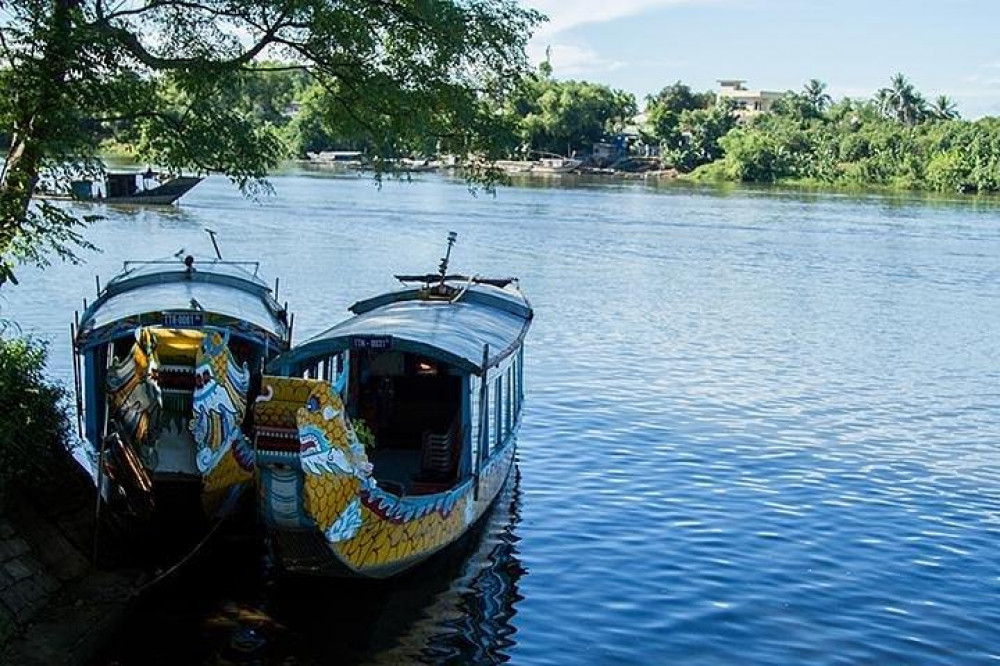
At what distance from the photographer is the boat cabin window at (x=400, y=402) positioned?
17188mm

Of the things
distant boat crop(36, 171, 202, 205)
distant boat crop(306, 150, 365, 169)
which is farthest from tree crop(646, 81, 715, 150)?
distant boat crop(36, 171, 202, 205)

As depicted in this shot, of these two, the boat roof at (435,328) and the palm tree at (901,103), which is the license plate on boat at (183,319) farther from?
the palm tree at (901,103)

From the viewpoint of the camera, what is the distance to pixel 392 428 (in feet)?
58.0

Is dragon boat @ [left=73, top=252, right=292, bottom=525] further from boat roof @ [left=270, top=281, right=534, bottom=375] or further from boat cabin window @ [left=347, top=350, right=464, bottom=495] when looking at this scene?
boat cabin window @ [left=347, top=350, right=464, bottom=495]

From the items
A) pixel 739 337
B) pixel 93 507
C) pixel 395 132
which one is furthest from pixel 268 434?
pixel 739 337

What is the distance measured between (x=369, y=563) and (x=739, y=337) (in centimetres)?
2269

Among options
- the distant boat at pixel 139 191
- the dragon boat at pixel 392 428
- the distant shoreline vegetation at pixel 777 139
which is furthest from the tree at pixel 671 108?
the dragon boat at pixel 392 428

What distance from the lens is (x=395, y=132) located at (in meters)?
17.6

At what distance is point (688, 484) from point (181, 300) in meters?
→ 8.77

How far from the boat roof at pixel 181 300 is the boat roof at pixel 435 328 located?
1427mm

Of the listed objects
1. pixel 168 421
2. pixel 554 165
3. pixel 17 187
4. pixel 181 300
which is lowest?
pixel 168 421

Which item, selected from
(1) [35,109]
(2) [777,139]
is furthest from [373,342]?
(2) [777,139]

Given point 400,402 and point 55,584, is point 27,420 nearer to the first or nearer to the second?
point 55,584

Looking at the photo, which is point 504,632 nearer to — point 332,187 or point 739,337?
point 739,337
